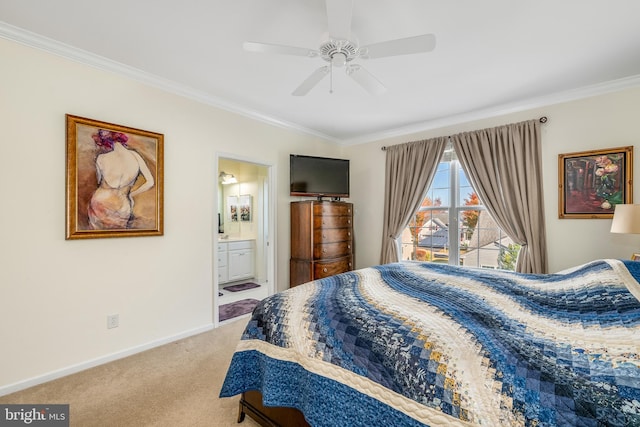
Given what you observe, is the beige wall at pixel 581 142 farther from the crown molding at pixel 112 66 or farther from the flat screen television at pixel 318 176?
the crown molding at pixel 112 66

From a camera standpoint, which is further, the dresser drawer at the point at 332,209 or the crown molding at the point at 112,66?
the dresser drawer at the point at 332,209

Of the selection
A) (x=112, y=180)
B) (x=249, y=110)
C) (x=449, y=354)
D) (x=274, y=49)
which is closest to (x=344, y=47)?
(x=274, y=49)

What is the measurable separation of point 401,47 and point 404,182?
8.70 ft

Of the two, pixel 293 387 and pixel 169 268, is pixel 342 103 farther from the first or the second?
pixel 293 387

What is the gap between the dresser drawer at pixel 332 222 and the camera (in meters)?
3.99

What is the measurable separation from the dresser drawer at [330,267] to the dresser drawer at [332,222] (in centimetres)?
52

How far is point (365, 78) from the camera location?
2.13m

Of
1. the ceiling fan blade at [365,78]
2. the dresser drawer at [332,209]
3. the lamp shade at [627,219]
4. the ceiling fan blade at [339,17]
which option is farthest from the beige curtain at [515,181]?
the ceiling fan blade at [339,17]

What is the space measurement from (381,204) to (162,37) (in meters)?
3.44

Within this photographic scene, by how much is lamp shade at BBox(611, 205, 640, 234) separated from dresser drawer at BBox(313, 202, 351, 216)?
2.86 meters

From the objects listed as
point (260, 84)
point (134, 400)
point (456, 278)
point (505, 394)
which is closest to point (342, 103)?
point (260, 84)

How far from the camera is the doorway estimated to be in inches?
197

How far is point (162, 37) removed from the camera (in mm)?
2162

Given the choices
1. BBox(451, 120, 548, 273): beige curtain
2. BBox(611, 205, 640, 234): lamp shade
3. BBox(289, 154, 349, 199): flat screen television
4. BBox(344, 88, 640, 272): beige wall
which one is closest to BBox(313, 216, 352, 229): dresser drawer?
BBox(289, 154, 349, 199): flat screen television
